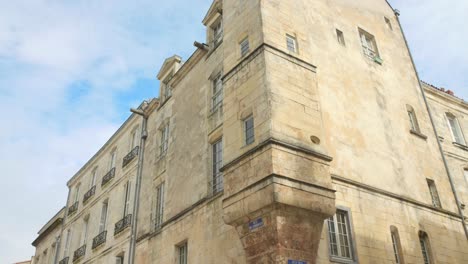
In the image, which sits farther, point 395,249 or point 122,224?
point 122,224

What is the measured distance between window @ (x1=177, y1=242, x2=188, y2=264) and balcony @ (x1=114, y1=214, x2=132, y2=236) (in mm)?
4343

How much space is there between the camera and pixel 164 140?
18.2 metres

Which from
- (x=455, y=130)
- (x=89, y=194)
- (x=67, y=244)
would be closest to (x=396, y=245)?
(x=455, y=130)

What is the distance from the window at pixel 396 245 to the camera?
11.8 metres

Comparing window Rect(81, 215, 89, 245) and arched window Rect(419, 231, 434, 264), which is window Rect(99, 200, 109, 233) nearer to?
window Rect(81, 215, 89, 245)

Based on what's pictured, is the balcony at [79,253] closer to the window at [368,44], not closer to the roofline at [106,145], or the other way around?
the roofline at [106,145]

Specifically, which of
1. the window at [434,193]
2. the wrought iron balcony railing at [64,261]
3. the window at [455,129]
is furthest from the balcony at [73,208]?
the window at [455,129]

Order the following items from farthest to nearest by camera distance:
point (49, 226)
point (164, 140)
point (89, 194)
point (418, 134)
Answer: point (49, 226) → point (89, 194) → point (164, 140) → point (418, 134)

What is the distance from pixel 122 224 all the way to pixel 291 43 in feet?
36.1

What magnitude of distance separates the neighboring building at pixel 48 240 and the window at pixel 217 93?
54.5 ft

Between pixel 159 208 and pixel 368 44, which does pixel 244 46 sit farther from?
pixel 159 208

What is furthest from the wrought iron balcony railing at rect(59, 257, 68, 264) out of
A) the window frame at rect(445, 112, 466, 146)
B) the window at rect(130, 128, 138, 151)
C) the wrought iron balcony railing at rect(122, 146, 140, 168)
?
the window frame at rect(445, 112, 466, 146)

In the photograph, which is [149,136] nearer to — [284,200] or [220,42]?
[220,42]

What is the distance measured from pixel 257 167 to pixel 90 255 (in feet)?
47.5
